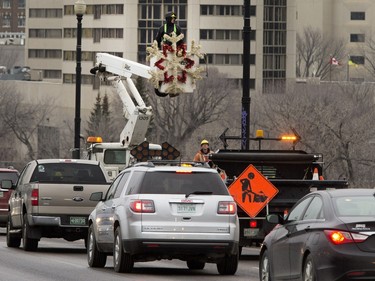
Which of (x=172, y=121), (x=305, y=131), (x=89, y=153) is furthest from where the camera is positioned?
(x=172, y=121)

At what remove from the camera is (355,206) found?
61.0ft

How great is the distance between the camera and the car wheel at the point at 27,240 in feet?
99.0

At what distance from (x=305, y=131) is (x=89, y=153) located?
3535 cm

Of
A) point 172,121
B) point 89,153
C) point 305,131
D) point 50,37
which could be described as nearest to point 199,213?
point 89,153

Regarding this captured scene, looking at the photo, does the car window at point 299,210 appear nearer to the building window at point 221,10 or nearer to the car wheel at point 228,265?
the car wheel at point 228,265

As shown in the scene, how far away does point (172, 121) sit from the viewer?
124m

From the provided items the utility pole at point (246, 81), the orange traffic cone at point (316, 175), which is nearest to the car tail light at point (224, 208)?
the orange traffic cone at point (316, 175)

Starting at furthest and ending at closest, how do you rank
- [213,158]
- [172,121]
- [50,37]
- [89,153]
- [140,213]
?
[50,37]
[172,121]
[89,153]
[213,158]
[140,213]

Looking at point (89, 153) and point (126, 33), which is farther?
point (126, 33)

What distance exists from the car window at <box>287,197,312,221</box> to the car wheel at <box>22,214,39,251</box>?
10722 millimetres

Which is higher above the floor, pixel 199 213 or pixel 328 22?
pixel 328 22

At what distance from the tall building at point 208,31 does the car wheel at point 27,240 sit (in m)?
116

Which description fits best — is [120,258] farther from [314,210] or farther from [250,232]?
[314,210]

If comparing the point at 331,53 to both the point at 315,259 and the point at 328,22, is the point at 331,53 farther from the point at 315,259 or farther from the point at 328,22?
the point at 315,259
